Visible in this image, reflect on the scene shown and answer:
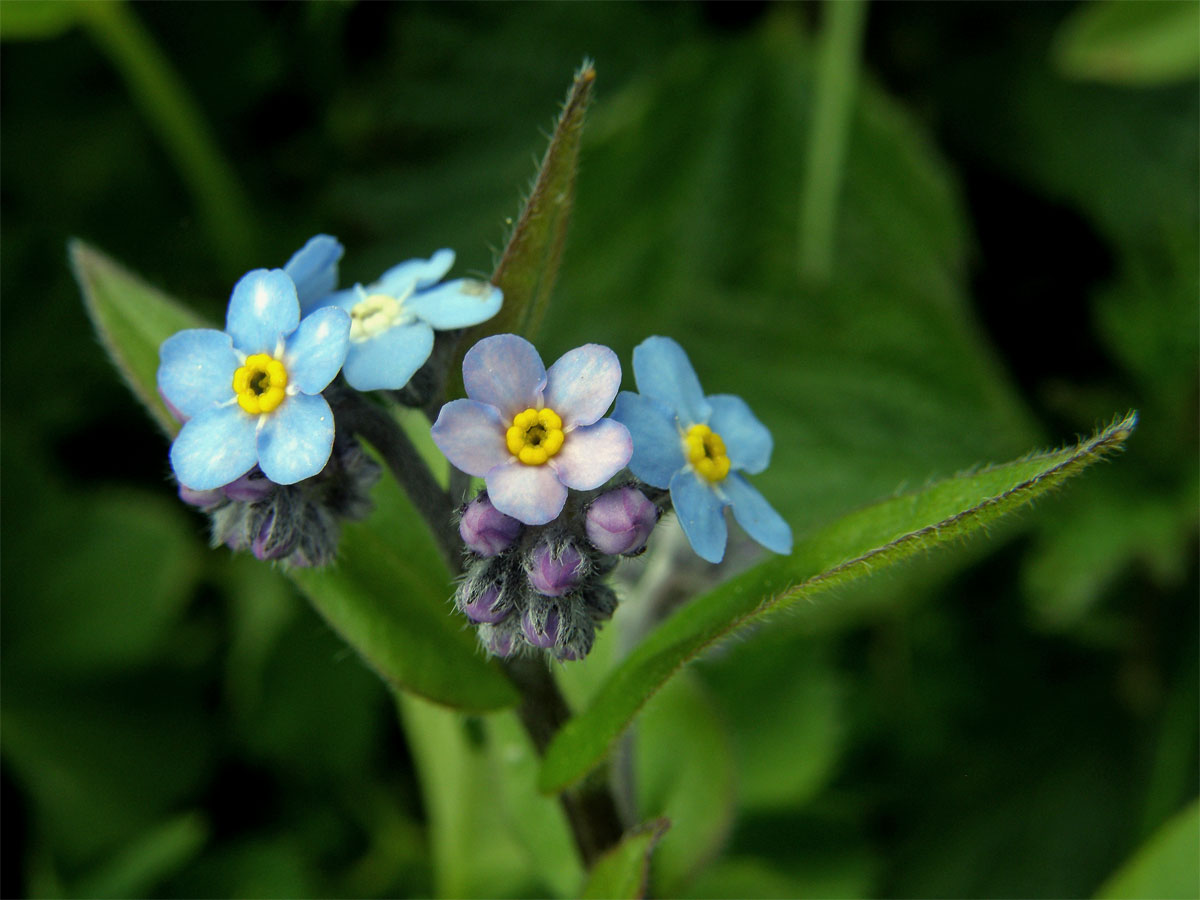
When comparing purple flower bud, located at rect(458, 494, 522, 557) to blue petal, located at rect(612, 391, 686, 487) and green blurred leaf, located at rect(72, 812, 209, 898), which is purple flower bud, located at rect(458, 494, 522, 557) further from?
green blurred leaf, located at rect(72, 812, 209, 898)

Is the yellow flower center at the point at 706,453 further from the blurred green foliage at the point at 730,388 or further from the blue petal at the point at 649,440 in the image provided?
the blurred green foliage at the point at 730,388

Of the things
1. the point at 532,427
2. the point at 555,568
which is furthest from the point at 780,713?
the point at 532,427

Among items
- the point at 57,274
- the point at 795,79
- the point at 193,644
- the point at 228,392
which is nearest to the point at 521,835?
the point at 228,392

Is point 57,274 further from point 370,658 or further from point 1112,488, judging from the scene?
point 1112,488

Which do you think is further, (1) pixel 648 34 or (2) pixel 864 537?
(1) pixel 648 34

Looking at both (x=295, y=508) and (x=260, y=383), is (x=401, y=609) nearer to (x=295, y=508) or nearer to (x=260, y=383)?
(x=295, y=508)
